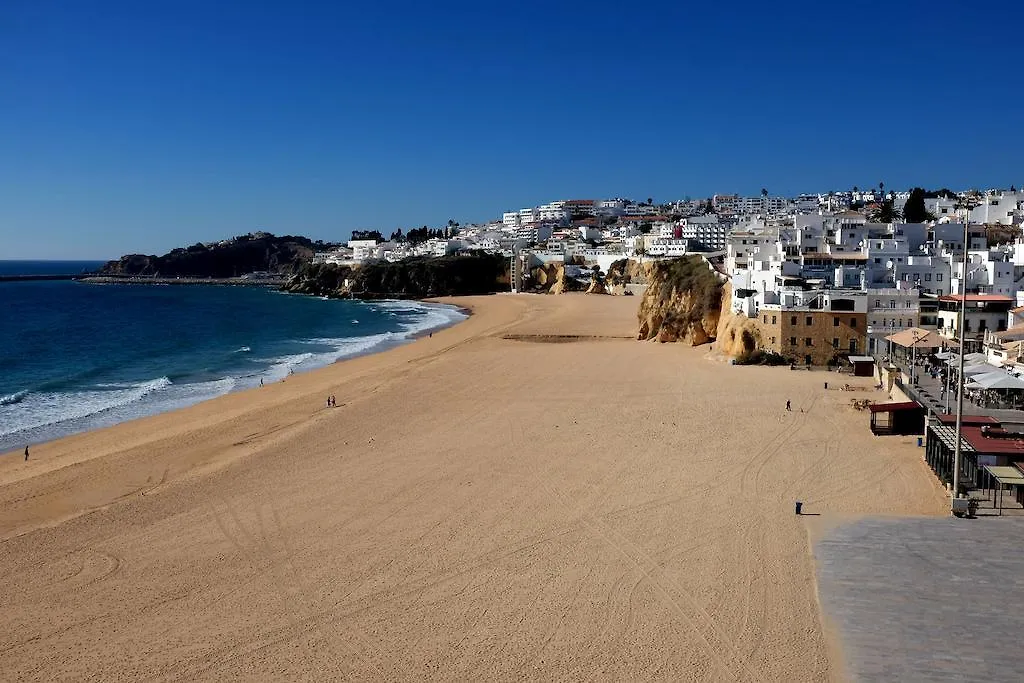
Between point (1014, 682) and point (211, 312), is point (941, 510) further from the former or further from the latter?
point (211, 312)

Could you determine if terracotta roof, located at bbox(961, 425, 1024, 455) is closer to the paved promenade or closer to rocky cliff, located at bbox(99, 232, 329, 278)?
the paved promenade

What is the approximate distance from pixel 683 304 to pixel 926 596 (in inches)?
1168

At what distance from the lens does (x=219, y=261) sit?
496ft

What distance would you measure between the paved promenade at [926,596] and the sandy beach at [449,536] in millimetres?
448

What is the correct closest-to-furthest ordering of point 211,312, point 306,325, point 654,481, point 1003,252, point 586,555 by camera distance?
point 586,555
point 654,481
point 1003,252
point 306,325
point 211,312

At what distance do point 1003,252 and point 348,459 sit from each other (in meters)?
32.2

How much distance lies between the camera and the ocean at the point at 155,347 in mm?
28578

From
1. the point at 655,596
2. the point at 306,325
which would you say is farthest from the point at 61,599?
the point at 306,325

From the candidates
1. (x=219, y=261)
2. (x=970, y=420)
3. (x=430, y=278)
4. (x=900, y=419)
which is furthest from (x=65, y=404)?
(x=219, y=261)

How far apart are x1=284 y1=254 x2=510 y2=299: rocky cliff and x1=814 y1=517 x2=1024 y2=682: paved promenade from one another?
7921 cm

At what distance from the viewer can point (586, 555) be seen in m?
13.2

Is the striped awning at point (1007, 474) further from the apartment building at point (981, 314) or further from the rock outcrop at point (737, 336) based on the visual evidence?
the rock outcrop at point (737, 336)

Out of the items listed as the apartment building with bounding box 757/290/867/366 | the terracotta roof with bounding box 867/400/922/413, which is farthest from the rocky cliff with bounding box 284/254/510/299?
the terracotta roof with bounding box 867/400/922/413

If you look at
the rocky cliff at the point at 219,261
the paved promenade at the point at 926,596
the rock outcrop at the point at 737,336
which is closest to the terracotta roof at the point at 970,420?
the paved promenade at the point at 926,596
